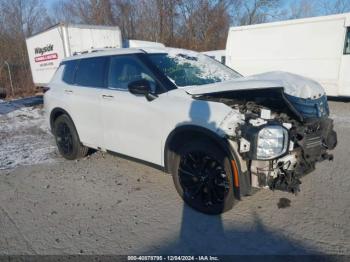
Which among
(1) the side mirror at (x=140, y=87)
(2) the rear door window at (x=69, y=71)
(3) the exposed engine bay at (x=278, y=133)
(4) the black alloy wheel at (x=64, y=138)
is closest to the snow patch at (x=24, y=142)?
(4) the black alloy wheel at (x=64, y=138)

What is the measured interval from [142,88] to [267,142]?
1625mm

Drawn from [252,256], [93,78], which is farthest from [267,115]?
[93,78]

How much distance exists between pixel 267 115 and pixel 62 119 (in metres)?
3.95

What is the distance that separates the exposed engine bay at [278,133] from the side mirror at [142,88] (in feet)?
2.29

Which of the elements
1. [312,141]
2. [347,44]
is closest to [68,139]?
[312,141]

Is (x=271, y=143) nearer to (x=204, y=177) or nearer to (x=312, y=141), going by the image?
(x=312, y=141)

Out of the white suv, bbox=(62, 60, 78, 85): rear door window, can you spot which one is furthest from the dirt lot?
bbox=(62, 60, 78, 85): rear door window

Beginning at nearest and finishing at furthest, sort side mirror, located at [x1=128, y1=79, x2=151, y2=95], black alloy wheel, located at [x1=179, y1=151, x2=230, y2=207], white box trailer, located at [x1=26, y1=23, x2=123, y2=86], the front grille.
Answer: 1. the front grille
2. black alloy wheel, located at [x1=179, y1=151, x2=230, y2=207]
3. side mirror, located at [x1=128, y1=79, x2=151, y2=95]
4. white box trailer, located at [x1=26, y1=23, x2=123, y2=86]

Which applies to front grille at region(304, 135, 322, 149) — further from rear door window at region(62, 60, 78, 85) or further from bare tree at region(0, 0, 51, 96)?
bare tree at region(0, 0, 51, 96)

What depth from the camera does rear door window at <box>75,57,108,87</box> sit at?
455 cm

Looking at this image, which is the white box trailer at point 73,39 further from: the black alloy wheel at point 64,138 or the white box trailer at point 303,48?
the black alloy wheel at point 64,138

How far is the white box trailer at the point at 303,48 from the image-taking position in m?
10.1

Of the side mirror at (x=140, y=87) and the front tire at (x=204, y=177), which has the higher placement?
the side mirror at (x=140, y=87)

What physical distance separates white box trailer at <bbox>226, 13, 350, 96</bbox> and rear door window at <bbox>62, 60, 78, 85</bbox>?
894 cm
